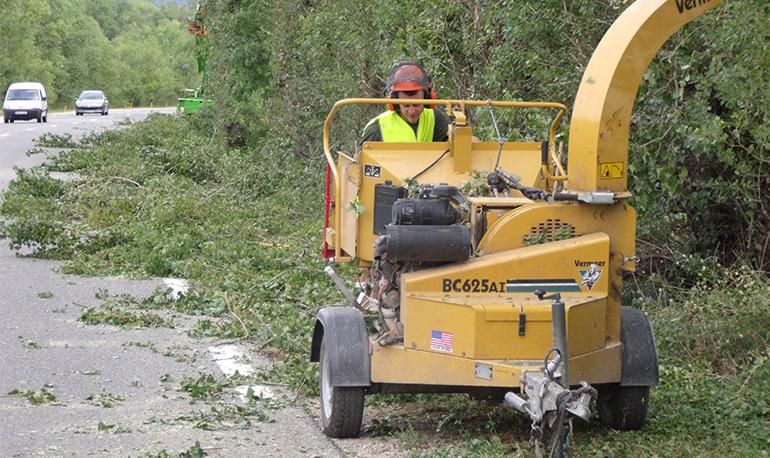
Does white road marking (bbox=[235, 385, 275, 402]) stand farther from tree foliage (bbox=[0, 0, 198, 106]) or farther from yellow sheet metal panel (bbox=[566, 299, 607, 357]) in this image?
tree foliage (bbox=[0, 0, 198, 106])

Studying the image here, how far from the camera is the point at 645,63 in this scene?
709cm

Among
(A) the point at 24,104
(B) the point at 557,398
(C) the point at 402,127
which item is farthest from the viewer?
(A) the point at 24,104

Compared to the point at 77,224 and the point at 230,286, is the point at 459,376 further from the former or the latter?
the point at 77,224

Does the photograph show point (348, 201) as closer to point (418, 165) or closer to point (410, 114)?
point (418, 165)

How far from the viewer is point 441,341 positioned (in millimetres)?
6949

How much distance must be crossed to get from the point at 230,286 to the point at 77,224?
5.47m

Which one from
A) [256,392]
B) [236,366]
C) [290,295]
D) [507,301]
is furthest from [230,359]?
[507,301]

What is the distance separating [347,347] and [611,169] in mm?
1860

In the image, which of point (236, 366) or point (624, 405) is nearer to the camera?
point (624, 405)

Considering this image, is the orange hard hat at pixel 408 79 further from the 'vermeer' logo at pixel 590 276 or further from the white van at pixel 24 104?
the white van at pixel 24 104

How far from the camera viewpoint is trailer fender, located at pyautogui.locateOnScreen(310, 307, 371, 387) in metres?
7.29

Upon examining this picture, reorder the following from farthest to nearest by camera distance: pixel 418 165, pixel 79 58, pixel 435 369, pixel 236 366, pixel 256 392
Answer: pixel 79 58 → pixel 236 366 → pixel 256 392 → pixel 418 165 → pixel 435 369

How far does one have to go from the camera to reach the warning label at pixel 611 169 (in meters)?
7.15

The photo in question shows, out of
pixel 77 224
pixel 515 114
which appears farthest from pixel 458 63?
pixel 77 224
